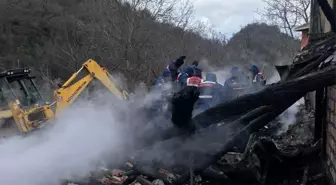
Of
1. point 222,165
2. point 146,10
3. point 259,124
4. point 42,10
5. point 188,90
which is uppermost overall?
point 42,10

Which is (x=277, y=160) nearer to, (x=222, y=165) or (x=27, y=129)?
(x=222, y=165)

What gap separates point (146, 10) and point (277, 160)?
1934 centimetres

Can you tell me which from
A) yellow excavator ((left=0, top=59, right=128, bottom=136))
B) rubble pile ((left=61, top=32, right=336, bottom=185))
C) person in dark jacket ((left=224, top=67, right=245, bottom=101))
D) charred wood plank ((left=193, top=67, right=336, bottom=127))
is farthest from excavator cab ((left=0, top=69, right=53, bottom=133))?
charred wood plank ((left=193, top=67, right=336, bottom=127))

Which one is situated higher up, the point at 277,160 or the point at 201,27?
the point at 201,27

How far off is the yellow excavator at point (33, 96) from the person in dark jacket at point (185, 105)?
20.4 ft

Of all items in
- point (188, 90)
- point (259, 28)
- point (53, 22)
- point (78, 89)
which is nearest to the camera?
point (188, 90)

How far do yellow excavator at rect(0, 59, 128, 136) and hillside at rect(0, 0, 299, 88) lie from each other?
809 cm

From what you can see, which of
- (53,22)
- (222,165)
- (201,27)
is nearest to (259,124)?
(222,165)

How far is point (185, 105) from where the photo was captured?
4641 millimetres

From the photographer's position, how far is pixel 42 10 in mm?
46688

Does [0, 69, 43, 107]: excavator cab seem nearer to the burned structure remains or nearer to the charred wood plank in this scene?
the burned structure remains

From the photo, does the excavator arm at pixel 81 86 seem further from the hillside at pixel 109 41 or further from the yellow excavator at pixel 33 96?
the hillside at pixel 109 41

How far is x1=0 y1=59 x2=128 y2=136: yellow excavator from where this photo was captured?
35.1ft

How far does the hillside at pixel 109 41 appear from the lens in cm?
2317
